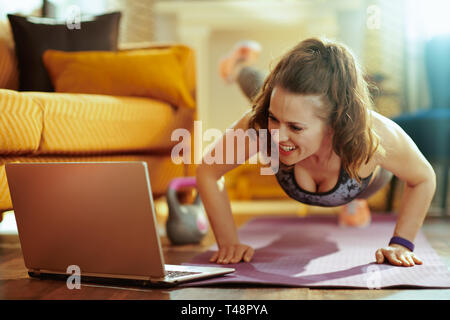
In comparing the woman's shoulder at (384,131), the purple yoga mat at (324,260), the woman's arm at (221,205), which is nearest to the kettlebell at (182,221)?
the purple yoga mat at (324,260)

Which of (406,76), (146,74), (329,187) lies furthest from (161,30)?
(329,187)

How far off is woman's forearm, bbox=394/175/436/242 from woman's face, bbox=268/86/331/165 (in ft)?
0.95

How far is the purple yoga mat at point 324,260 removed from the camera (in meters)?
1.12

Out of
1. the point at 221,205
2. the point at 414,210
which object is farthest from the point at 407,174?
the point at 221,205

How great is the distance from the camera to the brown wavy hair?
119cm

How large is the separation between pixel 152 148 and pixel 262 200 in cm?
166

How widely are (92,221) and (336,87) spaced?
1.92 ft

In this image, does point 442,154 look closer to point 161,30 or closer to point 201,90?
point 201,90

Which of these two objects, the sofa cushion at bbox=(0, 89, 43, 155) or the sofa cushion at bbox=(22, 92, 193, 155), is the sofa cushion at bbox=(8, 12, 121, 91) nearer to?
the sofa cushion at bbox=(22, 92, 193, 155)

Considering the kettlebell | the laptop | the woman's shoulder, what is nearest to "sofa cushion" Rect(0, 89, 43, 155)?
the laptop

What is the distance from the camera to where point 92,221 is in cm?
109

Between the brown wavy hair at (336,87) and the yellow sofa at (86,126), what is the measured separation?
2.15 feet

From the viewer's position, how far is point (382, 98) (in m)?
3.47

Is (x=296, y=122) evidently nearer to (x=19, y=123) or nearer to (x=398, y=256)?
(x=398, y=256)
